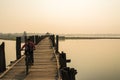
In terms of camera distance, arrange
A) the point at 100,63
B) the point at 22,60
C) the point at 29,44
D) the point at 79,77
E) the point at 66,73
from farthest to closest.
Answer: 1. the point at 100,63
2. the point at 79,77
3. the point at 22,60
4. the point at 29,44
5. the point at 66,73

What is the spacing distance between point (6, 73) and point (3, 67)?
0.37 metres

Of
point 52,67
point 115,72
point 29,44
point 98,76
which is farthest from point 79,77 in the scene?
point 29,44

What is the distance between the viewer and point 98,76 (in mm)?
39094

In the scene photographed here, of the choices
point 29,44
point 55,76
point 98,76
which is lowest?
point 98,76

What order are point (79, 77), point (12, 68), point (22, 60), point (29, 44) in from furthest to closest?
point (79, 77)
point (22, 60)
point (12, 68)
point (29, 44)

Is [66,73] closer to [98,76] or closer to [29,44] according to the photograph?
[29,44]

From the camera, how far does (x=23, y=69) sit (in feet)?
65.4

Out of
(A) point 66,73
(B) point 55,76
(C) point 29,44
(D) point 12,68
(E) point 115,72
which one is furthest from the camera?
(E) point 115,72

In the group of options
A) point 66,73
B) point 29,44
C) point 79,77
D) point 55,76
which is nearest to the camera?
point 66,73

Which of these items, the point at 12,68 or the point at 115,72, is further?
the point at 115,72

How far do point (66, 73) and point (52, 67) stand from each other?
22.5ft

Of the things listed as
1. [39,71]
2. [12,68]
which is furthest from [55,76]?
[12,68]

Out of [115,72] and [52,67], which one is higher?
[52,67]

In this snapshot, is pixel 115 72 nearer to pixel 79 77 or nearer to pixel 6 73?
pixel 79 77
